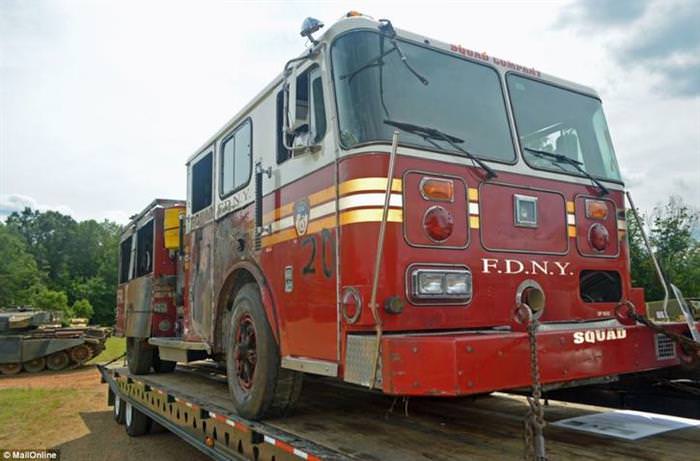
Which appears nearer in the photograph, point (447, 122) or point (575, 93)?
point (447, 122)

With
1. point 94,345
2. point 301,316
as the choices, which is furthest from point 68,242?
point 301,316

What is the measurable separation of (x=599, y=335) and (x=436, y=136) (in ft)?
5.02

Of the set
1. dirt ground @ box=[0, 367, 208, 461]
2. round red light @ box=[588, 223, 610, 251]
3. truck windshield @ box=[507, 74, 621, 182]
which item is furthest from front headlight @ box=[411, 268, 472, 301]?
dirt ground @ box=[0, 367, 208, 461]

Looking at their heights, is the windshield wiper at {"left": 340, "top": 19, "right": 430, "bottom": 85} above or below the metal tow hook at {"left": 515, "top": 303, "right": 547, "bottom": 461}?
above

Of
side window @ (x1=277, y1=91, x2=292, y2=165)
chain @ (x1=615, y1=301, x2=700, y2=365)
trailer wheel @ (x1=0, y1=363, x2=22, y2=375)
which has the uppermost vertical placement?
side window @ (x1=277, y1=91, x2=292, y2=165)

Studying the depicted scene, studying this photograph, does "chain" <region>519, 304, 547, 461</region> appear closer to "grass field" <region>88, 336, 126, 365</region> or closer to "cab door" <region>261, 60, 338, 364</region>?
"cab door" <region>261, 60, 338, 364</region>

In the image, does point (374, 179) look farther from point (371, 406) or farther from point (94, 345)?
point (94, 345)

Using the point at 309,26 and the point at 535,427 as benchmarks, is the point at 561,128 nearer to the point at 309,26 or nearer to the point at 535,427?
the point at 309,26

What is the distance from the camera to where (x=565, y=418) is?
4.60m

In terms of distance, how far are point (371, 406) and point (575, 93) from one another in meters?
3.18

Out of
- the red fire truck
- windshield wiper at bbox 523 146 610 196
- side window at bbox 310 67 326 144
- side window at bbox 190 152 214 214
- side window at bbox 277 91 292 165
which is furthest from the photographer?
side window at bbox 190 152 214 214

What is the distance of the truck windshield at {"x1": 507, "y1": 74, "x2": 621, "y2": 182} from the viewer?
436 centimetres

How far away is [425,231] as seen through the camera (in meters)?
3.57

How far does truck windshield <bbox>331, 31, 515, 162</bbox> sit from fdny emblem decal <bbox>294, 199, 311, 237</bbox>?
2.07ft
